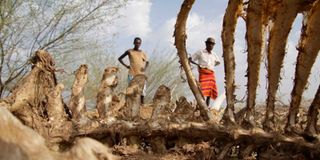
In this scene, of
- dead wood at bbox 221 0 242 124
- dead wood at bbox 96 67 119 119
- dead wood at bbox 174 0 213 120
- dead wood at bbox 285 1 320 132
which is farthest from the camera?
dead wood at bbox 96 67 119 119

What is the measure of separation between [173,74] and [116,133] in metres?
14.6

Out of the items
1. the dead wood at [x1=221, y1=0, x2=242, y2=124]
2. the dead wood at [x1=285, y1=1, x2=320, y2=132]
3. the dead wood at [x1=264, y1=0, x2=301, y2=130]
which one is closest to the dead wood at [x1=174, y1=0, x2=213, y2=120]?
the dead wood at [x1=221, y1=0, x2=242, y2=124]

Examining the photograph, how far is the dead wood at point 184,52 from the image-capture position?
4508 mm

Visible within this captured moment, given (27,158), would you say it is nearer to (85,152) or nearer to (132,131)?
(85,152)

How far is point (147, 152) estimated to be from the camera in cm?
448

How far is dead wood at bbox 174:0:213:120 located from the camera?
4.51 metres

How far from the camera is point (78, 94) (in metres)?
4.85

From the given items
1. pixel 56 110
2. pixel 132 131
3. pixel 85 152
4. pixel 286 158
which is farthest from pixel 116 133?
pixel 85 152

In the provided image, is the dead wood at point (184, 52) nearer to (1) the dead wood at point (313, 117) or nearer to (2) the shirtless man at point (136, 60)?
(1) the dead wood at point (313, 117)

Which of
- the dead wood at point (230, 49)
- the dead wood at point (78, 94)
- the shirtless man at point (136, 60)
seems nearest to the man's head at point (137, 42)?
the shirtless man at point (136, 60)

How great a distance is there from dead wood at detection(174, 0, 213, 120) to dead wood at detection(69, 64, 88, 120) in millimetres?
961

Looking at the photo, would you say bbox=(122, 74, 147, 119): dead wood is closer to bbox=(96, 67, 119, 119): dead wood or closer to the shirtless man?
bbox=(96, 67, 119, 119): dead wood

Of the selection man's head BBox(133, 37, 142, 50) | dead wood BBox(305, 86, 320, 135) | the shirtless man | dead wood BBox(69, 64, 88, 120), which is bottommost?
dead wood BBox(305, 86, 320, 135)

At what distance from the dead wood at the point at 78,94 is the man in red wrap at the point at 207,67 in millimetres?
3477
